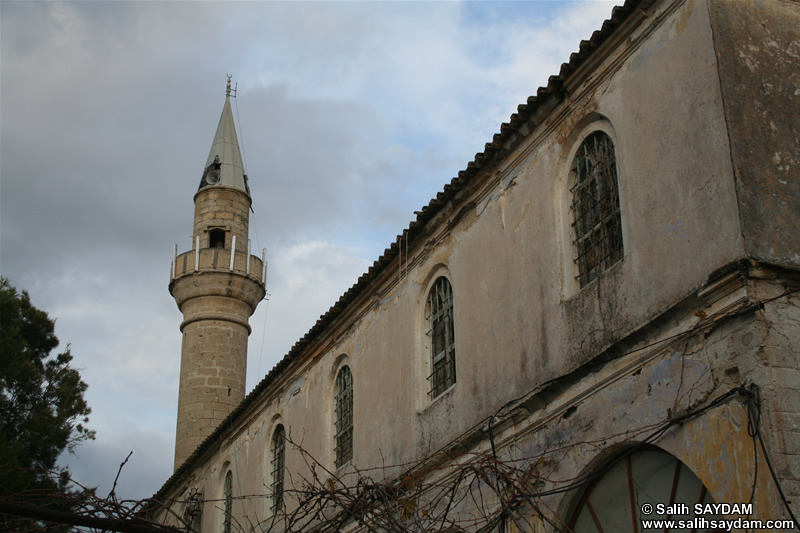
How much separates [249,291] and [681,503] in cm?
1963

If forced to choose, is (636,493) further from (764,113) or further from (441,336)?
(441,336)

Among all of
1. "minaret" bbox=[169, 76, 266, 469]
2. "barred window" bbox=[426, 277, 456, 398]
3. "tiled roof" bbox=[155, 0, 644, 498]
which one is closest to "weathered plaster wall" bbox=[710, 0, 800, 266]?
"tiled roof" bbox=[155, 0, 644, 498]

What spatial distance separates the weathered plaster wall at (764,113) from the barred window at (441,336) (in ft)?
16.9

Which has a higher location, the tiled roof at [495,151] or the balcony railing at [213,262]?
the balcony railing at [213,262]

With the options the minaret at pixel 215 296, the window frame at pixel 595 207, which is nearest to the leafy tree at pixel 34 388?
the minaret at pixel 215 296

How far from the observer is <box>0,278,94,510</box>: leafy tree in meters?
21.4

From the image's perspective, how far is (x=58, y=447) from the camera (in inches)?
857

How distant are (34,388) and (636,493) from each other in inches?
677

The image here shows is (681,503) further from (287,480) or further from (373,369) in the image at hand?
(287,480)

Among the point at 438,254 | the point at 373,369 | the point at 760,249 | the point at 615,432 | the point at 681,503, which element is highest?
the point at 438,254

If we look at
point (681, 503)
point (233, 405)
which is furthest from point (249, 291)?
point (681, 503)

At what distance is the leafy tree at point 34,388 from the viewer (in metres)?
21.4

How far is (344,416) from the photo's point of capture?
15.7 m

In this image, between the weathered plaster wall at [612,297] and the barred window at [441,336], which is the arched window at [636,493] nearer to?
the weathered plaster wall at [612,297]
